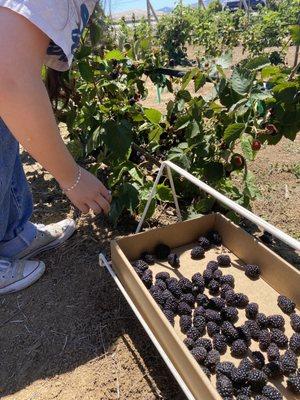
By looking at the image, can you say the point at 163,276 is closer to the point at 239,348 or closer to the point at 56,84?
the point at 239,348

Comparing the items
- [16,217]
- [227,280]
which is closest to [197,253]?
[227,280]

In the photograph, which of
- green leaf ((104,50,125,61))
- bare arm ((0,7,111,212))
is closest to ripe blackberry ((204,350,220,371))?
bare arm ((0,7,111,212))

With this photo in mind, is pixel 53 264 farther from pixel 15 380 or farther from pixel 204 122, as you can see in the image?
pixel 204 122

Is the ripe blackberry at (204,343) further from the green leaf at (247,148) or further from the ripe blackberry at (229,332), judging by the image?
the green leaf at (247,148)

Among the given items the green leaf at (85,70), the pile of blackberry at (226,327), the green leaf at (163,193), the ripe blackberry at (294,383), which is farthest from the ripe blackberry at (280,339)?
the green leaf at (85,70)

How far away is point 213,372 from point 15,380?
1.92 ft

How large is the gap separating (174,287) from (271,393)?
42cm

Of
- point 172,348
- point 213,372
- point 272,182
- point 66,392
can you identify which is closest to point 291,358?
point 213,372

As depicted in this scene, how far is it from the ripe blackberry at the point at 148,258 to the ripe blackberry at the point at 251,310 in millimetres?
356

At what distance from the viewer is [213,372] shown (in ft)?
3.42

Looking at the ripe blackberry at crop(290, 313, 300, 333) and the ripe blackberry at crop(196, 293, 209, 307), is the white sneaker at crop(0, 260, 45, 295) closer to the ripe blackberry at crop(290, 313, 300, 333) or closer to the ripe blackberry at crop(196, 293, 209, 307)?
the ripe blackberry at crop(196, 293, 209, 307)

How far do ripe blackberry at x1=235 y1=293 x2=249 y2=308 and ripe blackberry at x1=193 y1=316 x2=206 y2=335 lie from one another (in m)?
0.13

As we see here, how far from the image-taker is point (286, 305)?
1.18 m

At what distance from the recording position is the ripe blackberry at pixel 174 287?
4.14ft
